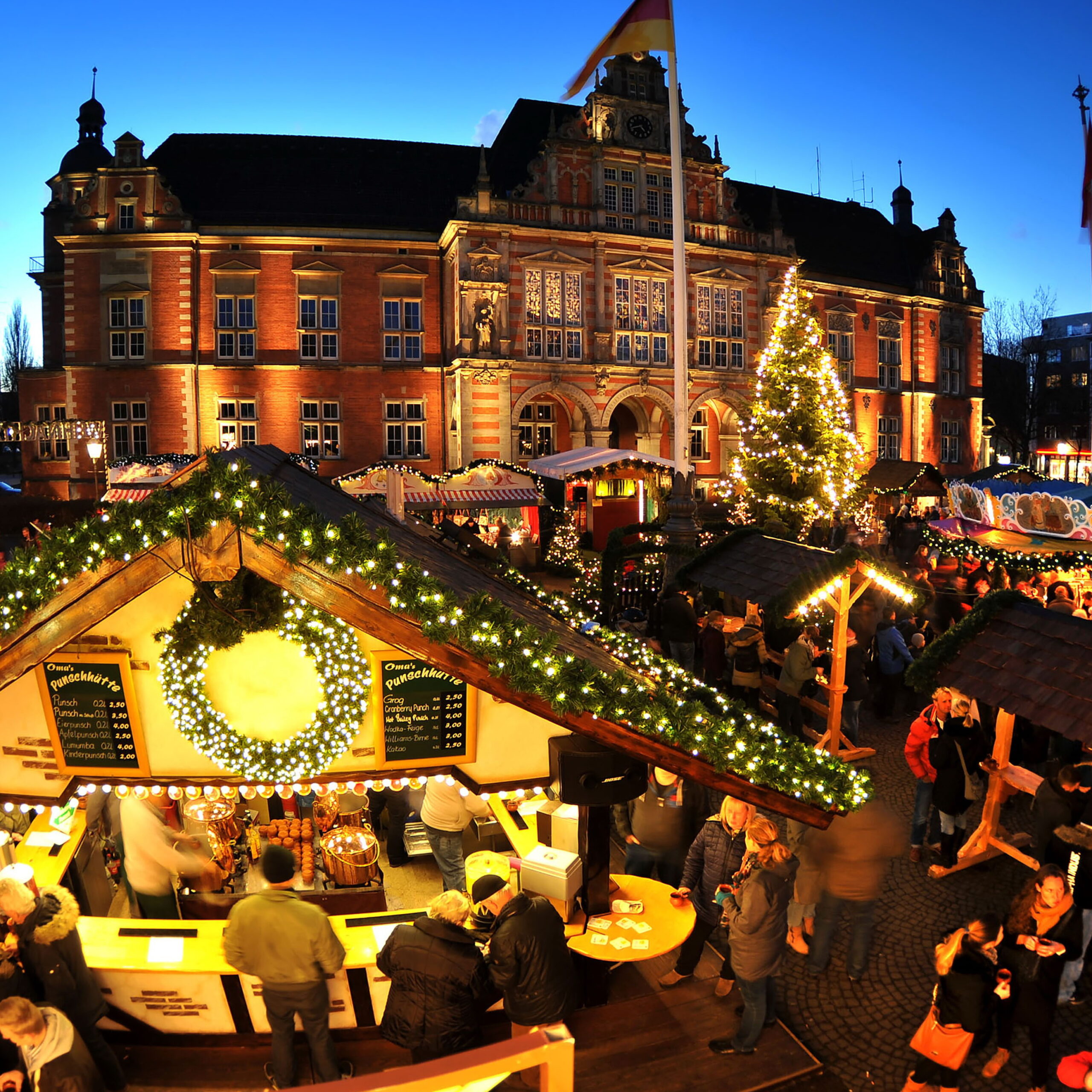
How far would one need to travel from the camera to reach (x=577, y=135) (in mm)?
27422

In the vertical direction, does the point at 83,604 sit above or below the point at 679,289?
below

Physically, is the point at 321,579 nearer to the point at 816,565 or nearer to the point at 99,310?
the point at 816,565

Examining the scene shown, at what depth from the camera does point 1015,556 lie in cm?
1281

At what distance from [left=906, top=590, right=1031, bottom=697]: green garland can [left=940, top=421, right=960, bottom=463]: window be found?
3478 cm

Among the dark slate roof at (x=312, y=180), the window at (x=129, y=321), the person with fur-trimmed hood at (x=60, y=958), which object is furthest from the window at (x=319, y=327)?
the person with fur-trimmed hood at (x=60, y=958)

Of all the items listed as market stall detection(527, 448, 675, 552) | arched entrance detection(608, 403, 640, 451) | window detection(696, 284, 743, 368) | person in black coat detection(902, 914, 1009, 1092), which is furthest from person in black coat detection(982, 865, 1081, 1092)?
arched entrance detection(608, 403, 640, 451)

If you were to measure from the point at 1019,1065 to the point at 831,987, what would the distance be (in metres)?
1.13

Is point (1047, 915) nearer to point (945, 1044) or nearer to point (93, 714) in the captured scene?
point (945, 1044)

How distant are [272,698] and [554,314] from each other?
80.6ft

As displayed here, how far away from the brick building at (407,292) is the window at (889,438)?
29.8 feet

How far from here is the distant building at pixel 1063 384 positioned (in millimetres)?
56781

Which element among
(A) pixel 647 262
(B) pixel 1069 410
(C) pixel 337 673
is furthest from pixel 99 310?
(B) pixel 1069 410

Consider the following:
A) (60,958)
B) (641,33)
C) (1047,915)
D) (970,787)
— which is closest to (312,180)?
(641,33)

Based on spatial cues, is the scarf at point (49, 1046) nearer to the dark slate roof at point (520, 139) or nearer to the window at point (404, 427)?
the window at point (404, 427)
